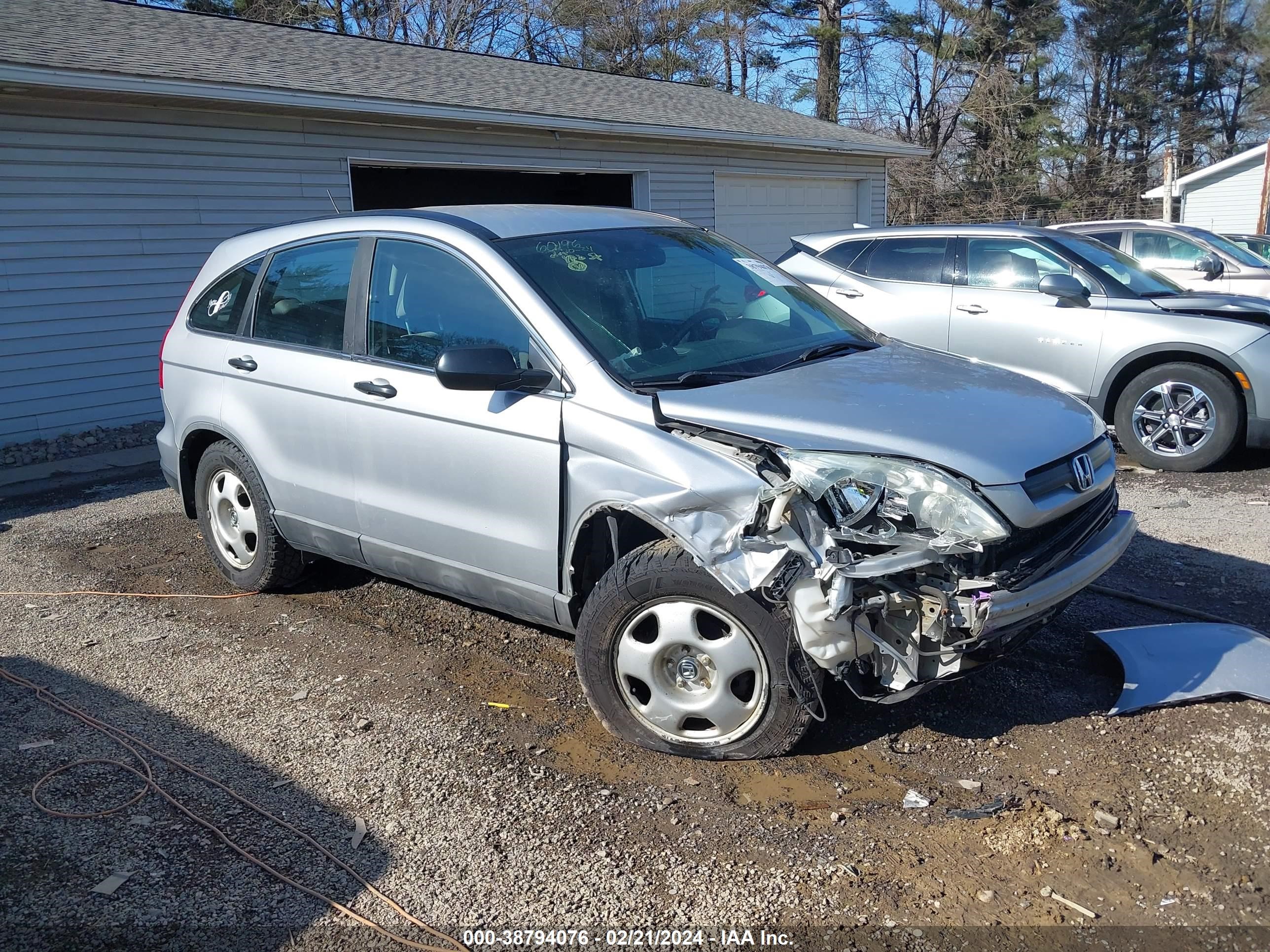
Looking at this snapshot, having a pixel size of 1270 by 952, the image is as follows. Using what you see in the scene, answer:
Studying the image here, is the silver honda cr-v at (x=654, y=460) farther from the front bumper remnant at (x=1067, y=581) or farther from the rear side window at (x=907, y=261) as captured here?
the rear side window at (x=907, y=261)

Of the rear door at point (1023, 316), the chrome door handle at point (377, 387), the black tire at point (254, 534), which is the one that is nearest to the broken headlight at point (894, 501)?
the chrome door handle at point (377, 387)

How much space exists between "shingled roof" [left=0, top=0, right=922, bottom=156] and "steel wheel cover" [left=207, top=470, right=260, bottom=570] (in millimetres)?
5315

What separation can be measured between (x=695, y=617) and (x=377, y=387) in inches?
69.4

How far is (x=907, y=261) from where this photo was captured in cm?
866

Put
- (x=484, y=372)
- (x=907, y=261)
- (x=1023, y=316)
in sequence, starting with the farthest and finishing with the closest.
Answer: (x=907, y=261) < (x=1023, y=316) < (x=484, y=372)

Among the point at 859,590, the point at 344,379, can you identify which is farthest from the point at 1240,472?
the point at 344,379

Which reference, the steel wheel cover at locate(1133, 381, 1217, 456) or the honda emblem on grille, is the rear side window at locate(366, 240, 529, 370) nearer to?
the honda emblem on grille

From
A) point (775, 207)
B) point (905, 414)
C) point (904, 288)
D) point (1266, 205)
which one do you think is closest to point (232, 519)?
point (905, 414)

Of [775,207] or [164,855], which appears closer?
[164,855]

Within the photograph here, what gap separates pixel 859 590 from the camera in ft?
10.1

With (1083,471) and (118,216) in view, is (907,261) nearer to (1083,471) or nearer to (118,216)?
(1083,471)

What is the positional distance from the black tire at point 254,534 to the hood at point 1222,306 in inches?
247

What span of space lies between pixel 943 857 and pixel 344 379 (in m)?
3.03

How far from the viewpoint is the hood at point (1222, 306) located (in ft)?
23.8
